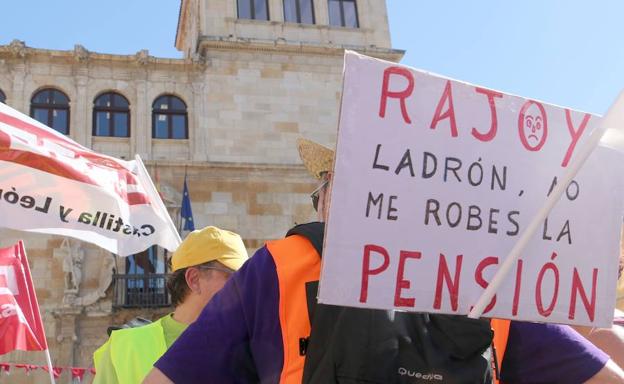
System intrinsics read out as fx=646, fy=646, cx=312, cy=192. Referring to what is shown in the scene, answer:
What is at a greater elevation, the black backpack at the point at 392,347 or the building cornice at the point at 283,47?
the building cornice at the point at 283,47

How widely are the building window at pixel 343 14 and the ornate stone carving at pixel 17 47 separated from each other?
7239 mm

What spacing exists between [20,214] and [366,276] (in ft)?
10.7

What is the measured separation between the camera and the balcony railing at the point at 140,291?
13109 mm

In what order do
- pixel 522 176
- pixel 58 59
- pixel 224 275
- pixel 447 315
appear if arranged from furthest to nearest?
1. pixel 58 59
2. pixel 224 275
3. pixel 522 176
4. pixel 447 315

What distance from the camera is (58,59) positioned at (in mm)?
14328

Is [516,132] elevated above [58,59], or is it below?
below

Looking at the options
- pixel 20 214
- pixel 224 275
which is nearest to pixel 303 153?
pixel 224 275

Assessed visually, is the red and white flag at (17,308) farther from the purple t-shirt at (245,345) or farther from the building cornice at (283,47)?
the building cornice at (283,47)

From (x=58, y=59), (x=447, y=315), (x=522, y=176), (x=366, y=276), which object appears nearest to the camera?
(x=366, y=276)

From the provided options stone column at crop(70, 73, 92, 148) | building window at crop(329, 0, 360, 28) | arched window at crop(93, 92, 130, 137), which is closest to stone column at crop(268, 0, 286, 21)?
building window at crop(329, 0, 360, 28)

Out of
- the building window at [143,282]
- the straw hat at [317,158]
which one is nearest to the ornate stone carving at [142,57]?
the building window at [143,282]

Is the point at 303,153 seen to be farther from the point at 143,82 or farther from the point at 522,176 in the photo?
the point at 143,82

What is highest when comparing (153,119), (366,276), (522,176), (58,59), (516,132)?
(58,59)

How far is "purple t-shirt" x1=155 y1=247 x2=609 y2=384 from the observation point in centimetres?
163
